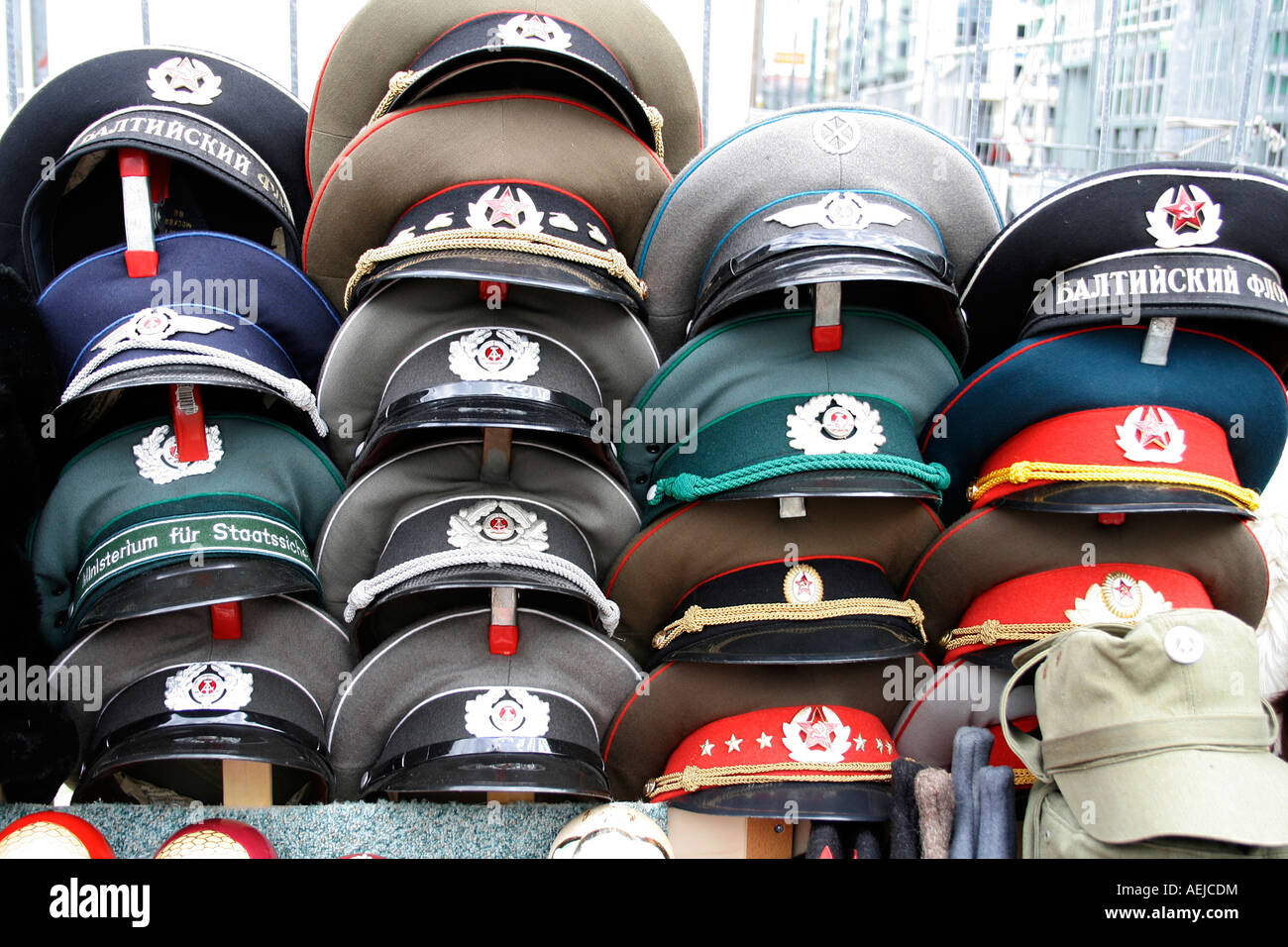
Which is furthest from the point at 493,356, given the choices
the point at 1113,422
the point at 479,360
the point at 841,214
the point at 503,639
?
the point at 1113,422

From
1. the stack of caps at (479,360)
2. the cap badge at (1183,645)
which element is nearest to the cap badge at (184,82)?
the stack of caps at (479,360)

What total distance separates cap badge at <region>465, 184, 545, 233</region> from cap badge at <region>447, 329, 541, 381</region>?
0.14m

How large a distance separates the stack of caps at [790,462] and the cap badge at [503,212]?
0.19m

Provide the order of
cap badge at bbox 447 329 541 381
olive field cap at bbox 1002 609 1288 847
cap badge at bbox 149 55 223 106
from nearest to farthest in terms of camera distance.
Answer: olive field cap at bbox 1002 609 1288 847 → cap badge at bbox 447 329 541 381 → cap badge at bbox 149 55 223 106

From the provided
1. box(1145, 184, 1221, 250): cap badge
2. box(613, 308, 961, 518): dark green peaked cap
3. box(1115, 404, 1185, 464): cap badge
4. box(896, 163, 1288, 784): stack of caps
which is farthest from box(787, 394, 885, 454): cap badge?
box(1145, 184, 1221, 250): cap badge

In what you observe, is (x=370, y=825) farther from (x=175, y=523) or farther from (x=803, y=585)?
(x=803, y=585)

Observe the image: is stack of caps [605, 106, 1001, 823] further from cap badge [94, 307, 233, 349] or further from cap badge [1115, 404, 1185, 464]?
cap badge [94, 307, 233, 349]

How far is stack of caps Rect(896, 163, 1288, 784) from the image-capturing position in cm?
127

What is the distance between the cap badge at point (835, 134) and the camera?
1381 mm

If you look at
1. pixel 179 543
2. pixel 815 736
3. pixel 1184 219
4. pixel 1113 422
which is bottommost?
pixel 815 736

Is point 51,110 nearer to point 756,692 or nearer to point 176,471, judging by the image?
point 176,471

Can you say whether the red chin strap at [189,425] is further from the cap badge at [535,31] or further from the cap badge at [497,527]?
the cap badge at [535,31]

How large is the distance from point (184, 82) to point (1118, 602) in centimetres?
148

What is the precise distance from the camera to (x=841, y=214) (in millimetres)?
1315
